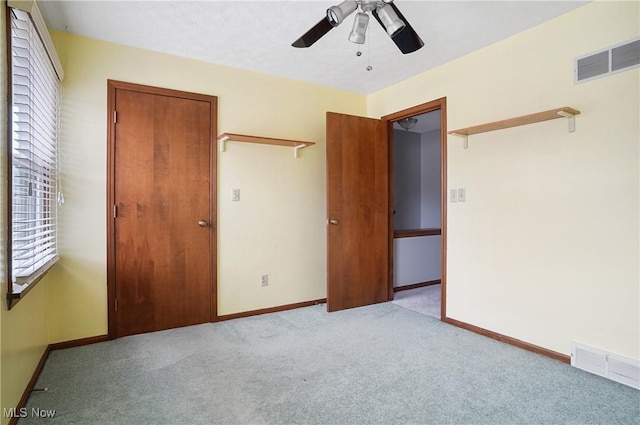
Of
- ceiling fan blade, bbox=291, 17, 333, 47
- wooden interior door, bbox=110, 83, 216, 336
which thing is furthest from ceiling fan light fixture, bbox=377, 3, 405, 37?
wooden interior door, bbox=110, 83, 216, 336

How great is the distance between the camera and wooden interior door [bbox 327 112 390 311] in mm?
3525

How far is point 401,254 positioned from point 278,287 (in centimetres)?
169

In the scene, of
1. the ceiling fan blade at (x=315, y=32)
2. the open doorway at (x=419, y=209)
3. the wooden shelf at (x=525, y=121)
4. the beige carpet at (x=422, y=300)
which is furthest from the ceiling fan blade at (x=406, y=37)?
the beige carpet at (x=422, y=300)

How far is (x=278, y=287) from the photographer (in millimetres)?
3568

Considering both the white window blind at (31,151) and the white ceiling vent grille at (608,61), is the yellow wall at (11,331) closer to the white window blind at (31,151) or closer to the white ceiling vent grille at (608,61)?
the white window blind at (31,151)

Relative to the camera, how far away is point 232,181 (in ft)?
10.8

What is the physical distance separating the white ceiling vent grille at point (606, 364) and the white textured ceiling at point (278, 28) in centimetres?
224

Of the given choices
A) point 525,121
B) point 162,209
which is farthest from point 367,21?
point 162,209

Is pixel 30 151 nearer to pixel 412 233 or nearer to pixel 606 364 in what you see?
pixel 606 364

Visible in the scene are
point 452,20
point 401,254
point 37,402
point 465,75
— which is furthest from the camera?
point 401,254

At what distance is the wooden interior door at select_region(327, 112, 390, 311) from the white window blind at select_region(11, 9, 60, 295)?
2220 mm

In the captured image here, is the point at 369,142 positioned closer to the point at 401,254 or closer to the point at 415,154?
the point at 401,254

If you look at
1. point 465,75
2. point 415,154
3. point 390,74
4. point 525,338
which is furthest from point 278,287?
point 415,154

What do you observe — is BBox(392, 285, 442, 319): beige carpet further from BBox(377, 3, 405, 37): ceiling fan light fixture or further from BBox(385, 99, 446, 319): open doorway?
BBox(377, 3, 405, 37): ceiling fan light fixture
